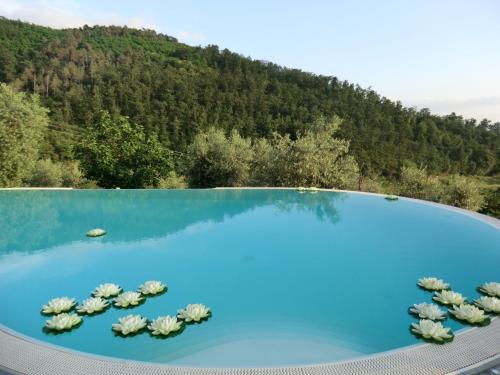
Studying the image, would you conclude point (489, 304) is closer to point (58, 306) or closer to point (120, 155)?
point (58, 306)

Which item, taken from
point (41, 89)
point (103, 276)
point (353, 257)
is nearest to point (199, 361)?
point (103, 276)

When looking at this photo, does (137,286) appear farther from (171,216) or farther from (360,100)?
(360,100)

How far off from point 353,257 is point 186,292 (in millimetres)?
2647

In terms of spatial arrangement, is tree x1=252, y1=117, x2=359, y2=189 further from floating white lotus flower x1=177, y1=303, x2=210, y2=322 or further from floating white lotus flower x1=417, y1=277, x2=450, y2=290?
floating white lotus flower x1=177, y1=303, x2=210, y2=322

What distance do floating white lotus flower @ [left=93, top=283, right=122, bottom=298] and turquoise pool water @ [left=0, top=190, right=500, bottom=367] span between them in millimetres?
257

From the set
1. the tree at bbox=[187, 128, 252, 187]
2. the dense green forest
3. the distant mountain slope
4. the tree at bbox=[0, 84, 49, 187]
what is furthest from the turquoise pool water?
the distant mountain slope

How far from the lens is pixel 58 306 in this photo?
4.12 meters

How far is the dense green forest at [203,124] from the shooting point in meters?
14.7

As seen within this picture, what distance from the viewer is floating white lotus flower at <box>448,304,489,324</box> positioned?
12.1 feet

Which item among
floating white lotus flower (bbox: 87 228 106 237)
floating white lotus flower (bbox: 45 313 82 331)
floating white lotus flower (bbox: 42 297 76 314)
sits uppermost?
floating white lotus flower (bbox: 45 313 82 331)

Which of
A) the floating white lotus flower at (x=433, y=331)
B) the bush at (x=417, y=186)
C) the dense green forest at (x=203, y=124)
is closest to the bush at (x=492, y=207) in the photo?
the dense green forest at (x=203, y=124)

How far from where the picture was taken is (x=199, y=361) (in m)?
3.29

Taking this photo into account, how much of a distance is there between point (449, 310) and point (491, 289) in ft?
2.72

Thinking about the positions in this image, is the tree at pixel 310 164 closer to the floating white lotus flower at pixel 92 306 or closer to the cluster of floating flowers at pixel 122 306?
the cluster of floating flowers at pixel 122 306
